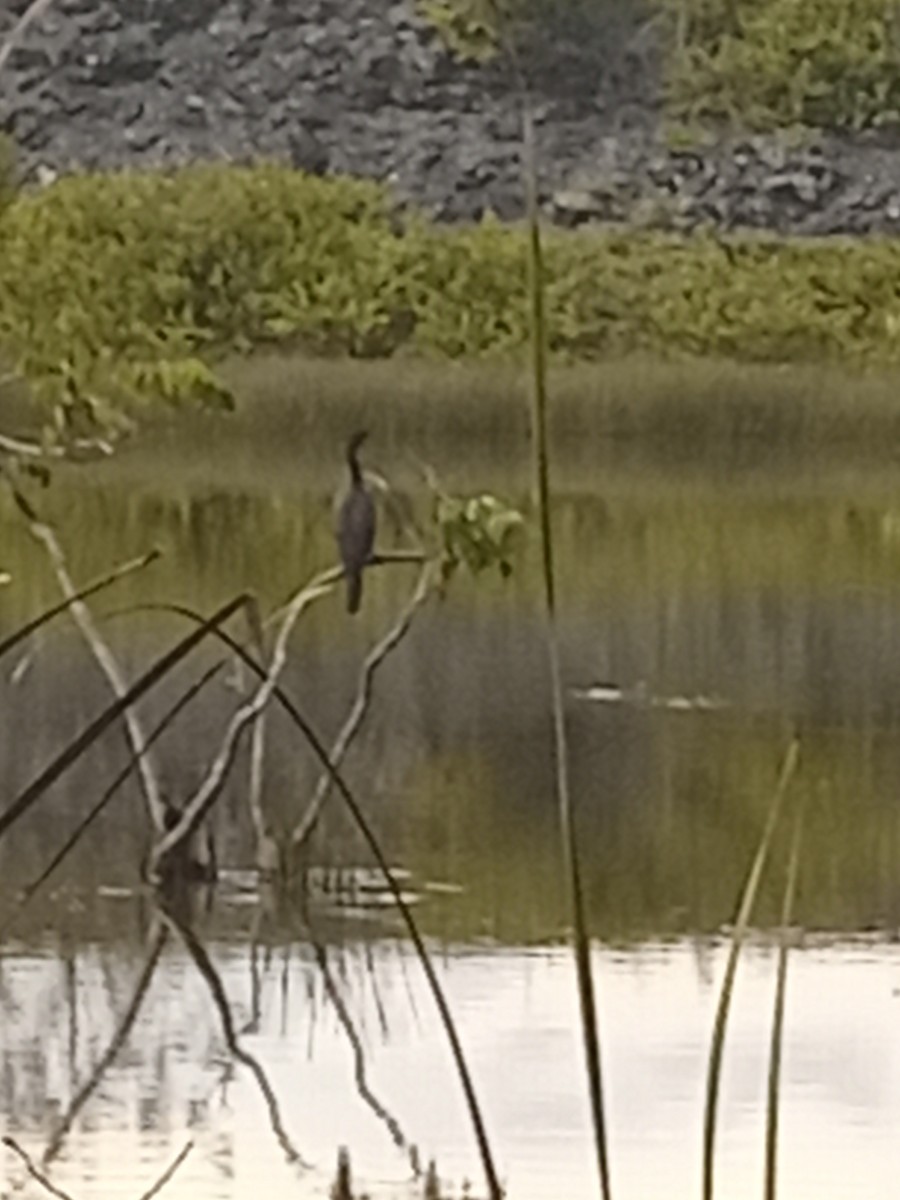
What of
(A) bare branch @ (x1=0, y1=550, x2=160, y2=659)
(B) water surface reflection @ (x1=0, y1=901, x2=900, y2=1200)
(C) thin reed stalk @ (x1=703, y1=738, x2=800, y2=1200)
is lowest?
(B) water surface reflection @ (x1=0, y1=901, x2=900, y2=1200)

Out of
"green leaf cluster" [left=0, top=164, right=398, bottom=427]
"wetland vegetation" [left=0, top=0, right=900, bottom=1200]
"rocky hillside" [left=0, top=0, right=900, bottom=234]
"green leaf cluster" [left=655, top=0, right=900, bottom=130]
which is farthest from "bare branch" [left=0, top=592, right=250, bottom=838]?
"green leaf cluster" [left=655, top=0, right=900, bottom=130]

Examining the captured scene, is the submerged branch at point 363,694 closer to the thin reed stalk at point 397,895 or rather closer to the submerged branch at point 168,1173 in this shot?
the thin reed stalk at point 397,895

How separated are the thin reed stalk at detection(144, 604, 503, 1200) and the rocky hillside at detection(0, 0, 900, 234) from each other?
0.21m

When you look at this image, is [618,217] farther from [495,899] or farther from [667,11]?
[495,899]

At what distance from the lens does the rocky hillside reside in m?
1.44

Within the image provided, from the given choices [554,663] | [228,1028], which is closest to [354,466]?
[554,663]

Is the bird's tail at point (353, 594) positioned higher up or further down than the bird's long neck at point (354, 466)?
further down

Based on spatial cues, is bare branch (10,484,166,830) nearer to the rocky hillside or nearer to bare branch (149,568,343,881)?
bare branch (149,568,343,881)

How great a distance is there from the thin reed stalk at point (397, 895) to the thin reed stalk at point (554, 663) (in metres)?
0.05

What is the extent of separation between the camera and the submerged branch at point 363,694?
4.68 feet

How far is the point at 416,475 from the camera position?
144 centimetres

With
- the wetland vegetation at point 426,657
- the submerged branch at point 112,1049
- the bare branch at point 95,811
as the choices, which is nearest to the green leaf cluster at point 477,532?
the wetland vegetation at point 426,657

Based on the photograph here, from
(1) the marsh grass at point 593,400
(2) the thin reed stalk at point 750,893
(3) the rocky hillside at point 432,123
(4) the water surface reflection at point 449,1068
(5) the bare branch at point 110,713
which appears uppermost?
(3) the rocky hillside at point 432,123

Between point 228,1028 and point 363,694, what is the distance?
0.17m
